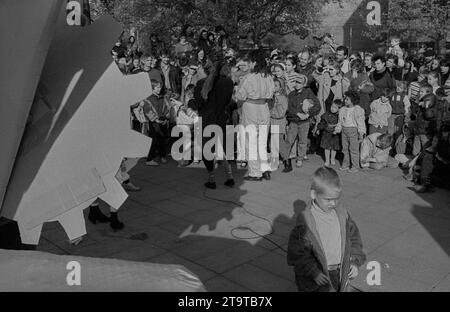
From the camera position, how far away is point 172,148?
346 inches

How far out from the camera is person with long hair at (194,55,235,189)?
682 cm

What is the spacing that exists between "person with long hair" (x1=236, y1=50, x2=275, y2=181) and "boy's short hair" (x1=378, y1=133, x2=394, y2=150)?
187 centimetres

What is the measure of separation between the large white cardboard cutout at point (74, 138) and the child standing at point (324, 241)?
1.22 metres

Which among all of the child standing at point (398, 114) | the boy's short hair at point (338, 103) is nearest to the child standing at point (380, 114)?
the child standing at point (398, 114)

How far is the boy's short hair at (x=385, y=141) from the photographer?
25.1ft

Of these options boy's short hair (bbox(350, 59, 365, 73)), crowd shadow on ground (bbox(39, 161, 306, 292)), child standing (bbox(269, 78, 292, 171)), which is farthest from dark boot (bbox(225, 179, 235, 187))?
boy's short hair (bbox(350, 59, 365, 73))

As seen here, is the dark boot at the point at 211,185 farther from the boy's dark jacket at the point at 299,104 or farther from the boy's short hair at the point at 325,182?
the boy's short hair at the point at 325,182

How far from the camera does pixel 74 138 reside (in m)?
2.06

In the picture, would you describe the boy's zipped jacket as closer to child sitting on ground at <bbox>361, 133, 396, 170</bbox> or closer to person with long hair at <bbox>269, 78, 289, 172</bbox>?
child sitting on ground at <bbox>361, 133, 396, 170</bbox>

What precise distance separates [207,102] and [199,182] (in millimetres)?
1200

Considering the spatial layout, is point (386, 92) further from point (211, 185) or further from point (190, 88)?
point (211, 185)

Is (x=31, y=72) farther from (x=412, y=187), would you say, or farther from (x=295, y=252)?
(x=412, y=187)

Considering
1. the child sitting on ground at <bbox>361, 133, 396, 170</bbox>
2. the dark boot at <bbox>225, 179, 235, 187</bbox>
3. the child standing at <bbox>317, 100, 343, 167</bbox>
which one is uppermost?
the child standing at <bbox>317, 100, 343, 167</bbox>

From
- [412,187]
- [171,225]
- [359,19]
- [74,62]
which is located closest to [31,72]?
[74,62]
